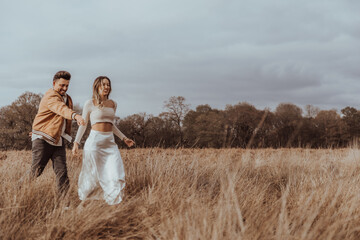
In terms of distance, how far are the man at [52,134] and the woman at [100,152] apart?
27 cm

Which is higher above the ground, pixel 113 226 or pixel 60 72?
pixel 60 72

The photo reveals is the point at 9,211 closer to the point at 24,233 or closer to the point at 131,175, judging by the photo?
the point at 24,233

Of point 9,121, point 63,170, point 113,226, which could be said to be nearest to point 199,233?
point 113,226

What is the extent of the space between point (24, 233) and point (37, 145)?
4.90 feet

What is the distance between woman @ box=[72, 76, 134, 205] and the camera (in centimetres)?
414

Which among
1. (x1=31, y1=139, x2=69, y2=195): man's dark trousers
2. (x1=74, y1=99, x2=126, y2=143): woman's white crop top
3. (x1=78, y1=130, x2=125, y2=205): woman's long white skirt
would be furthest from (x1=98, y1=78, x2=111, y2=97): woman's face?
(x1=31, y1=139, x2=69, y2=195): man's dark trousers

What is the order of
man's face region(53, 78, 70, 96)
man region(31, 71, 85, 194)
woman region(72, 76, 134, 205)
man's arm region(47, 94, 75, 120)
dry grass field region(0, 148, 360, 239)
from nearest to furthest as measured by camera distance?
1. dry grass field region(0, 148, 360, 239)
2. man's arm region(47, 94, 75, 120)
3. woman region(72, 76, 134, 205)
4. man region(31, 71, 85, 194)
5. man's face region(53, 78, 70, 96)

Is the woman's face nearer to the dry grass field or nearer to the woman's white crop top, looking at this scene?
the woman's white crop top

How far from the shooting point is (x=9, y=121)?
91.3ft

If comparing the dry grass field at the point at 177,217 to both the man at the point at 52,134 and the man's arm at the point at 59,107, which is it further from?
the man's arm at the point at 59,107

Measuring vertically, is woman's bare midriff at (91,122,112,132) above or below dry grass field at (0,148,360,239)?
above

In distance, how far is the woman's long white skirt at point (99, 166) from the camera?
4141 millimetres

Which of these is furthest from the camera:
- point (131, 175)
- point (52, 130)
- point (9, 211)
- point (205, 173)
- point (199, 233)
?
point (205, 173)

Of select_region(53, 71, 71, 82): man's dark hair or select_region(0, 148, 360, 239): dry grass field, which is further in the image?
select_region(53, 71, 71, 82): man's dark hair
